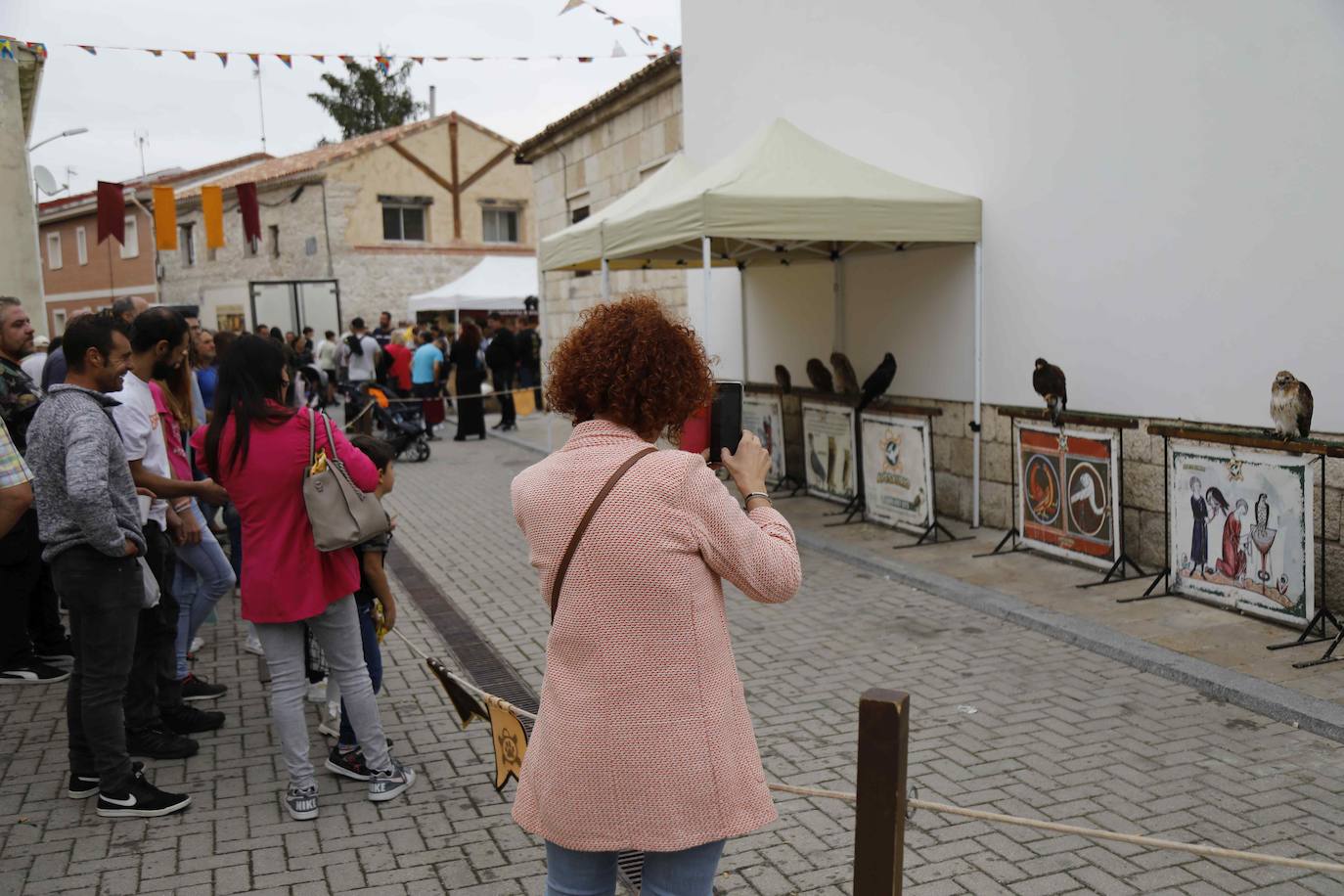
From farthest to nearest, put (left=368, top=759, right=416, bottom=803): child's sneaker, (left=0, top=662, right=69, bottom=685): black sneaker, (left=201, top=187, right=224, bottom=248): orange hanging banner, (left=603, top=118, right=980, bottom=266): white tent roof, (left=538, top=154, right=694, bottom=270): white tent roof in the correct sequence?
(left=201, top=187, right=224, bottom=248): orange hanging banner < (left=538, top=154, right=694, bottom=270): white tent roof < (left=603, top=118, right=980, bottom=266): white tent roof < (left=0, top=662, right=69, bottom=685): black sneaker < (left=368, top=759, right=416, bottom=803): child's sneaker

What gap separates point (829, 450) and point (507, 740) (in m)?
6.47

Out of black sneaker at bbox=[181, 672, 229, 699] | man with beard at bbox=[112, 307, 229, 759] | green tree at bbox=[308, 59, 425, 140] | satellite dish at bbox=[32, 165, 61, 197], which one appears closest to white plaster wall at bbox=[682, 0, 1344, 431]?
man with beard at bbox=[112, 307, 229, 759]

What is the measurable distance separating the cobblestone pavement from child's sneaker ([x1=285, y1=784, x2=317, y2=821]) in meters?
0.03

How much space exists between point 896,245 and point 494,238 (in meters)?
23.6

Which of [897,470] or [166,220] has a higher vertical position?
[166,220]

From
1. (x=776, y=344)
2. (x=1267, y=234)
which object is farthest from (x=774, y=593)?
(x=776, y=344)

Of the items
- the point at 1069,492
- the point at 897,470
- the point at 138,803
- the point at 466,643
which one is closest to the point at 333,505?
the point at 138,803

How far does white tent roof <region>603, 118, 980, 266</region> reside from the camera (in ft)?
24.6

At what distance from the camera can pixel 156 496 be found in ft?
14.2

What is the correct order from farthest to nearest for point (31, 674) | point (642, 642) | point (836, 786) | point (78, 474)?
point (31, 674) → point (836, 786) → point (78, 474) → point (642, 642)

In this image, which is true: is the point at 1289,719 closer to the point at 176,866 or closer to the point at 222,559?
the point at 176,866

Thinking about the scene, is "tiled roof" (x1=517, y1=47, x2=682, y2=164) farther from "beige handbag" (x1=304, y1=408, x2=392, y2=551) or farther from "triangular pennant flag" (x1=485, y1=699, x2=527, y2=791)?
"triangular pennant flag" (x1=485, y1=699, x2=527, y2=791)

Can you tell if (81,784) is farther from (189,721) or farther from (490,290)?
(490,290)

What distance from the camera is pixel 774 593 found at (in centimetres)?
201
